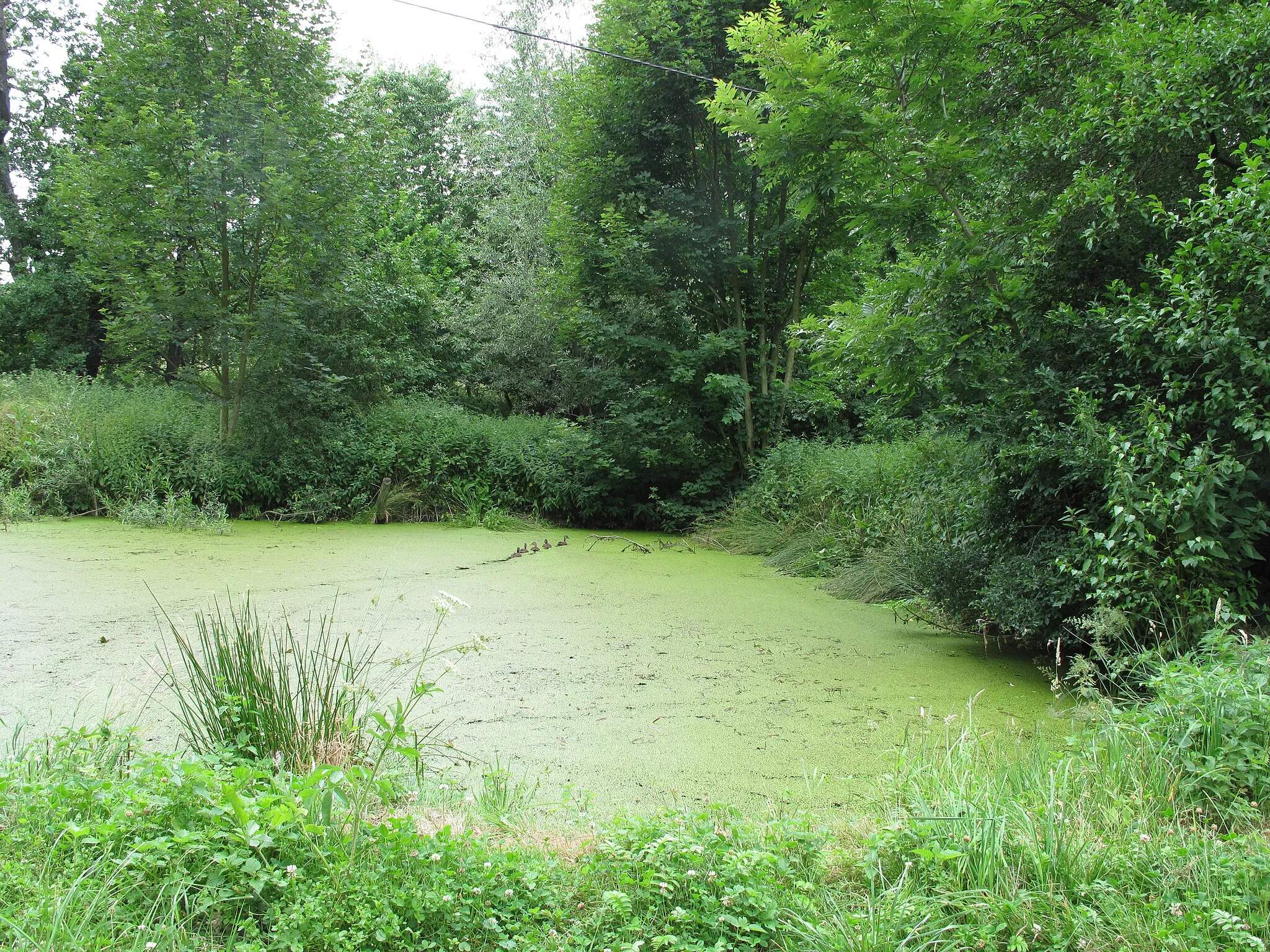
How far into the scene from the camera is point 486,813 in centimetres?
230

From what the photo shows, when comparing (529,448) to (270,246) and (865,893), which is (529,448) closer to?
(270,246)

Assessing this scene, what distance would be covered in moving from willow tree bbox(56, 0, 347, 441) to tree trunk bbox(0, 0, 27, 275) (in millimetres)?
7216

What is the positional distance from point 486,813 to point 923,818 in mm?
1169

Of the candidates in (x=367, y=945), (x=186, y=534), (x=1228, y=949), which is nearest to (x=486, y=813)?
(x=367, y=945)

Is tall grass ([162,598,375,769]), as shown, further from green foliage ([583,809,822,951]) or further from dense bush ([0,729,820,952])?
green foliage ([583,809,822,951])

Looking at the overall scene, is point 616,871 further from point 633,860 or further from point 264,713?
point 264,713

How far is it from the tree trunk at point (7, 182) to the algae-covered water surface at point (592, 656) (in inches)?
456

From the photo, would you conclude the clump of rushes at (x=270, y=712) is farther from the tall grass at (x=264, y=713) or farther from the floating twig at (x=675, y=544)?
the floating twig at (x=675, y=544)

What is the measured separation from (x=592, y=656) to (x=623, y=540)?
4.71 meters

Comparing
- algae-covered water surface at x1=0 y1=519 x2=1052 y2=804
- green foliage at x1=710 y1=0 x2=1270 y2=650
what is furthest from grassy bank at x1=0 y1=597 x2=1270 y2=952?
green foliage at x1=710 y1=0 x2=1270 y2=650

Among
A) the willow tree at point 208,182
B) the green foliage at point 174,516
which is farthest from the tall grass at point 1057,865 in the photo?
the willow tree at point 208,182

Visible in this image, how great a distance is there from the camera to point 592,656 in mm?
4168

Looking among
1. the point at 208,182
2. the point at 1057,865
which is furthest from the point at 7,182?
the point at 1057,865

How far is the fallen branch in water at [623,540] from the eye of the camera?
805cm
